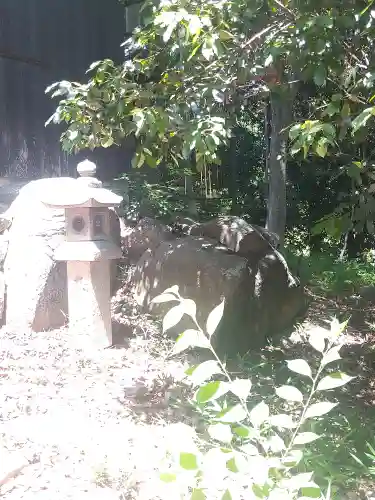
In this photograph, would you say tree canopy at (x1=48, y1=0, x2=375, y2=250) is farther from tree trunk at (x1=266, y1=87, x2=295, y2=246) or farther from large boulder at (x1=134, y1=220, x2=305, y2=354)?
tree trunk at (x1=266, y1=87, x2=295, y2=246)

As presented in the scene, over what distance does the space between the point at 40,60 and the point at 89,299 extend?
12.2 feet

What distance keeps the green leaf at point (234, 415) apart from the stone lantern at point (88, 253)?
2826 mm

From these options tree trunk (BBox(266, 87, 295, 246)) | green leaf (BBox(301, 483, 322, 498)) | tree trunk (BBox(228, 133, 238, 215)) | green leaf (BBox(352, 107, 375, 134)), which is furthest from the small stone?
tree trunk (BBox(228, 133, 238, 215))

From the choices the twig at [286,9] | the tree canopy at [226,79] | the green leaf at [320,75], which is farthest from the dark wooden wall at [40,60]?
the green leaf at [320,75]

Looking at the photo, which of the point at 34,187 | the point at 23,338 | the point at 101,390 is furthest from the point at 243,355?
the point at 34,187

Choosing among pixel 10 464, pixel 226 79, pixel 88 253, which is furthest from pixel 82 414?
pixel 226 79

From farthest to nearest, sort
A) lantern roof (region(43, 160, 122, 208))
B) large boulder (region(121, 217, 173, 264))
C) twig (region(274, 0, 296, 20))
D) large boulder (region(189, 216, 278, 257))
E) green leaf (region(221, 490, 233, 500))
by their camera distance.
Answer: large boulder (region(121, 217, 173, 264)), large boulder (region(189, 216, 278, 257)), lantern roof (region(43, 160, 122, 208)), twig (region(274, 0, 296, 20)), green leaf (region(221, 490, 233, 500))

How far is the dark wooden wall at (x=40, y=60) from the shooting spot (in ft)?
20.7

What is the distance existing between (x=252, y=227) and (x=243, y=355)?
132 centimetres

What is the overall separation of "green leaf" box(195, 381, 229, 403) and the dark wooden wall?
582 cm

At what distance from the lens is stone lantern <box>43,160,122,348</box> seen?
3889 millimetres

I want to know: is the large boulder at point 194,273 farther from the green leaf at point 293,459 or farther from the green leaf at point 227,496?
the green leaf at point 227,496

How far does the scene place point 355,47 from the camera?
117 inches

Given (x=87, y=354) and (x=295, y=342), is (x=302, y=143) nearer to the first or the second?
(x=87, y=354)
